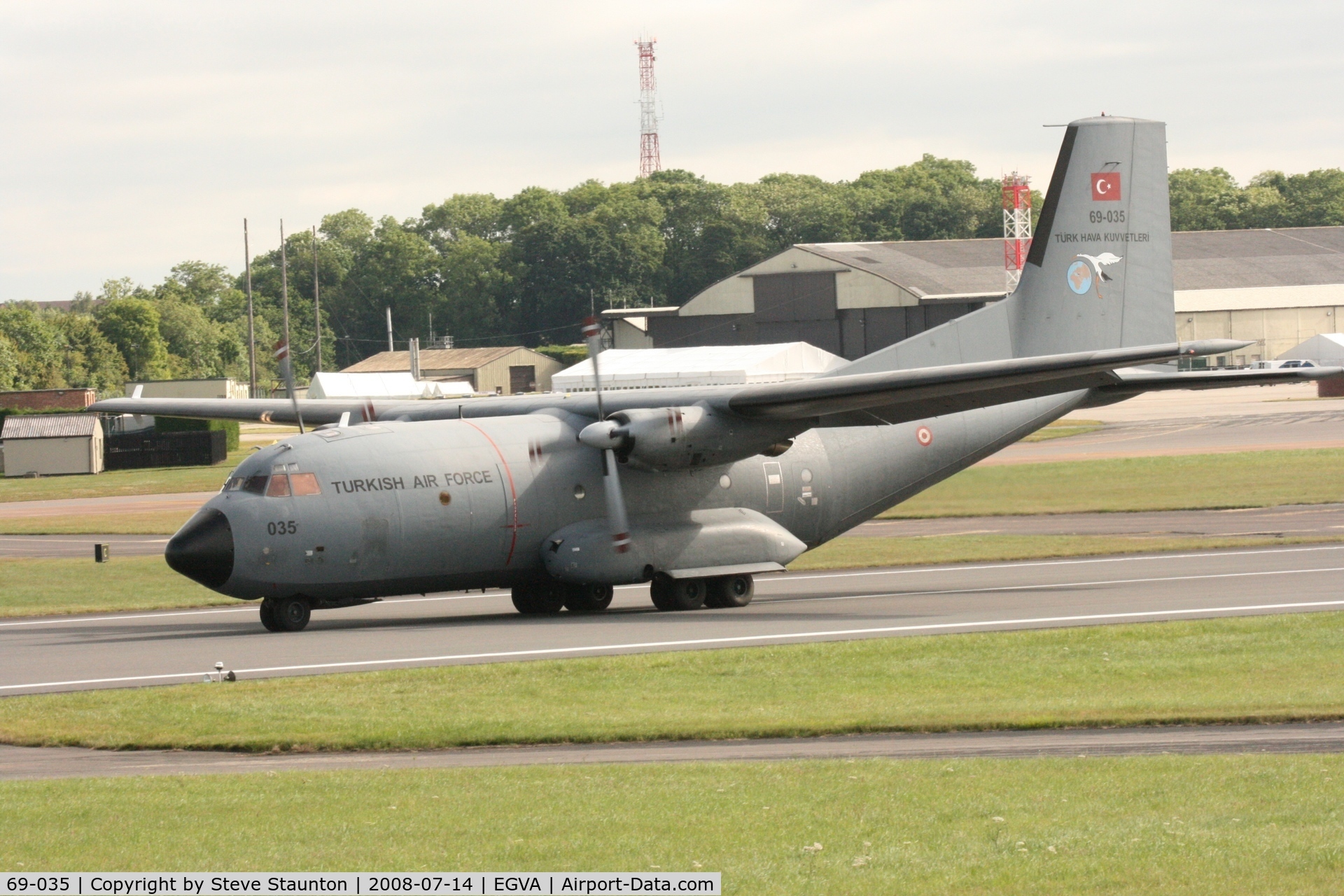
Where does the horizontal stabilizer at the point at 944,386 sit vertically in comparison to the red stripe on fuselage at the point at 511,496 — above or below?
above

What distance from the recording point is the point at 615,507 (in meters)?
25.1

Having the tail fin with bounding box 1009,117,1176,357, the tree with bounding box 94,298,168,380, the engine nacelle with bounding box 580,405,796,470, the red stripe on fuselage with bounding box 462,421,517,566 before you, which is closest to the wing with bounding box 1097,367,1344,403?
the tail fin with bounding box 1009,117,1176,357

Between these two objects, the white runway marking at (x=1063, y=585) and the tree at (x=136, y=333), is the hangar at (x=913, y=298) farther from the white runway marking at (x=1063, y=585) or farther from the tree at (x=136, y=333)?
the white runway marking at (x=1063, y=585)

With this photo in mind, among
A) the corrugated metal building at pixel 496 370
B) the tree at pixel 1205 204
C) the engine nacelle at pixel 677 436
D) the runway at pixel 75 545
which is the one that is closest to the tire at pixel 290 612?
the engine nacelle at pixel 677 436

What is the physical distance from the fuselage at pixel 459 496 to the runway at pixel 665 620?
105 centimetres

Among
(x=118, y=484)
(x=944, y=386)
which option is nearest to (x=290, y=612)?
(x=944, y=386)

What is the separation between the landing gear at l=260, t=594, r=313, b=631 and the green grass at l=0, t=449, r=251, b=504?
39766 millimetres

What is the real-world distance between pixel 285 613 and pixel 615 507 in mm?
5582

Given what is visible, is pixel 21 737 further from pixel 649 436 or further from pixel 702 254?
pixel 702 254

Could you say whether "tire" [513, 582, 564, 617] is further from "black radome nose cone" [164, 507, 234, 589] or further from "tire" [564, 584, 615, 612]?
"black radome nose cone" [164, 507, 234, 589]

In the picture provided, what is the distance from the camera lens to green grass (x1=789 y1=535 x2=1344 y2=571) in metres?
32.8

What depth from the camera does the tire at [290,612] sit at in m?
A: 24.1

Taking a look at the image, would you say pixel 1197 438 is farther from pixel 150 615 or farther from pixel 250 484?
pixel 250 484

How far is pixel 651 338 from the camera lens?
121 metres
